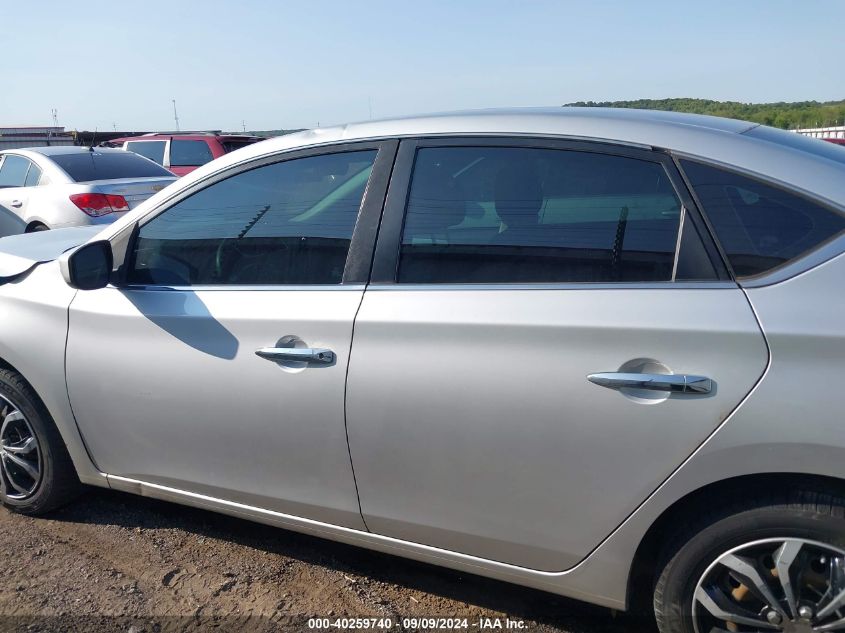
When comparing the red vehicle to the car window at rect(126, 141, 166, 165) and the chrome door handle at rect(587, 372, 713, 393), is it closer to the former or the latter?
the car window at rect(126, 141, 166, 165)

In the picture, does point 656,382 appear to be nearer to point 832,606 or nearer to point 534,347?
point 534,347

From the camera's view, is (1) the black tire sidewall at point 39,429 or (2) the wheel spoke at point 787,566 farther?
(1) the black tire sidewall at point 39,429

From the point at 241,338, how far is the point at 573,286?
45.6 inches

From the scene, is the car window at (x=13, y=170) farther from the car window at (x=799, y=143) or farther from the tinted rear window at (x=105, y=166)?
the car window at (x=799, y=143)

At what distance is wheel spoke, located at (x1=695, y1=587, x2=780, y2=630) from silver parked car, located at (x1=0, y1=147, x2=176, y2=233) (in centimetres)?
750

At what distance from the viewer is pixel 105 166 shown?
888 cm

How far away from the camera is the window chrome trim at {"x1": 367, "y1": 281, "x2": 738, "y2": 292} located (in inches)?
83.8

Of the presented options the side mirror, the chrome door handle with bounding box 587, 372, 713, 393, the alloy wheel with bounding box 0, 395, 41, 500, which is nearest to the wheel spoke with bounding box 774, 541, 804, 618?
the chrome door handle with bounding box 587, 372, 713, 393

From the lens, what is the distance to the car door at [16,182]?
8.65 m

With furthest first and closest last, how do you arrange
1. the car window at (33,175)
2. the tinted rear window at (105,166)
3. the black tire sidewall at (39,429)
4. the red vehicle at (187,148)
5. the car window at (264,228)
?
the red vehicle at (187,148)
the car window at (33,175)
the tinted rear window at (105,166)
the black tire sidewall at (39,429)
the car window at (264,228)

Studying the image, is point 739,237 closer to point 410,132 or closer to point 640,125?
point 640,125

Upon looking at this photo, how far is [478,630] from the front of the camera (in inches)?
104

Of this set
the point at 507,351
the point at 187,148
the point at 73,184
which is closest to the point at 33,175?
the point at 73,184

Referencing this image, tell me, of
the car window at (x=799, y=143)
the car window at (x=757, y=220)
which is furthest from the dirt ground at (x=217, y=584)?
the car window at (x=799, y=143)
